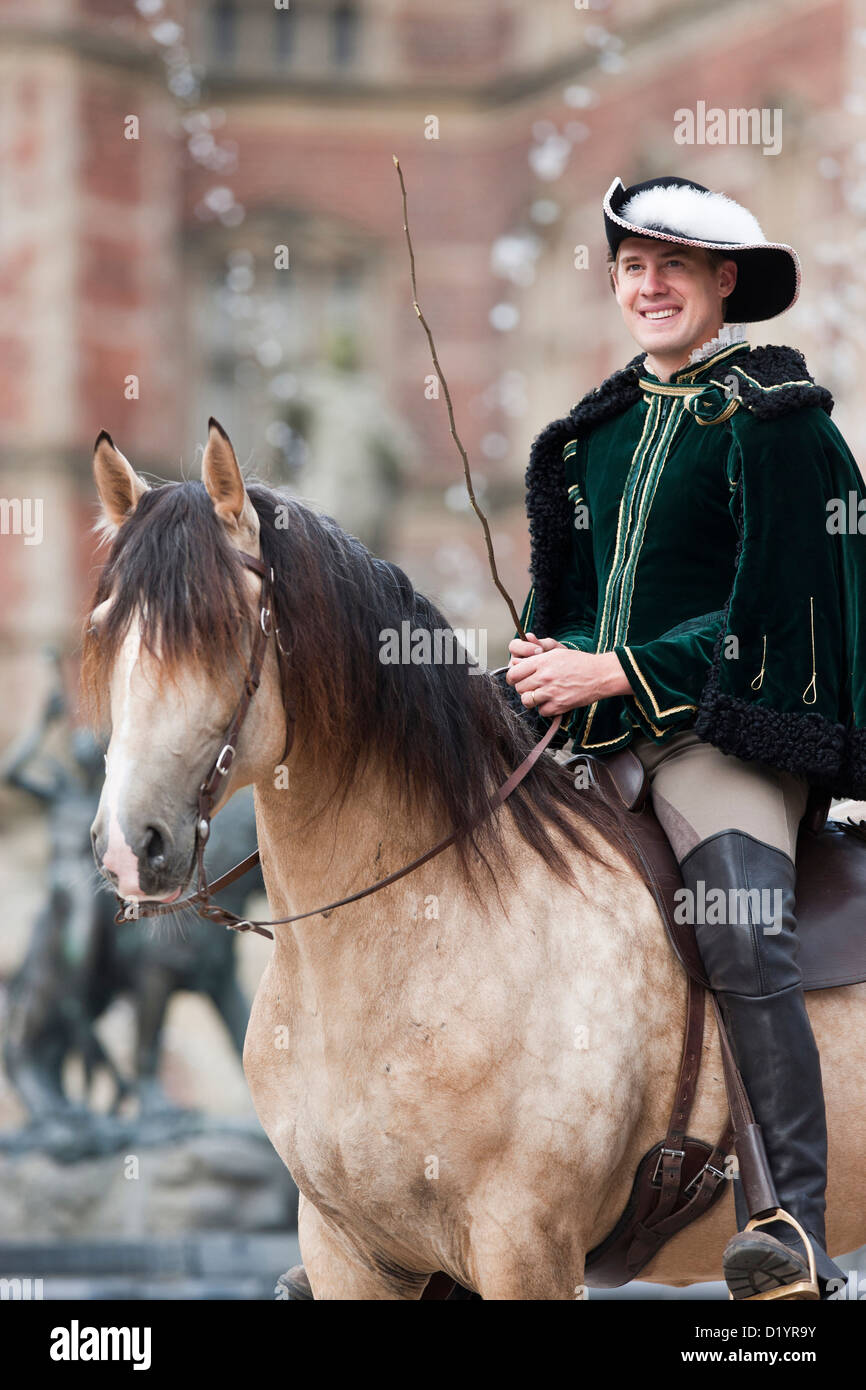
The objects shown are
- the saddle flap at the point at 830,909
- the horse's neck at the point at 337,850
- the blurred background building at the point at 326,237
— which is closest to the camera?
the horse's neck at the point at 337,850

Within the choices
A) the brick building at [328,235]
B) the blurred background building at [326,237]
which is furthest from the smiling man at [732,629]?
the blurred background building at [326,237]

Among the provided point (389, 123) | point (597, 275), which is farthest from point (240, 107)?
point (597, 275)

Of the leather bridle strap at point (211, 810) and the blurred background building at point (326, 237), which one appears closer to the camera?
the leather bridle strap at point (211, 810)

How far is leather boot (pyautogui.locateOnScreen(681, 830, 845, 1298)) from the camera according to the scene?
9.77ft

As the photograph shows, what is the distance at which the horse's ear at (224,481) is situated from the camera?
106 inches

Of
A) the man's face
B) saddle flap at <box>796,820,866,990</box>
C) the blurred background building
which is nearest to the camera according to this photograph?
saddle flap at <box>796,820,866,990</box>

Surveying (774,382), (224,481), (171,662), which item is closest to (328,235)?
(774,382)

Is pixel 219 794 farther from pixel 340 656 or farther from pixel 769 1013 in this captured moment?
pixel 769 1013

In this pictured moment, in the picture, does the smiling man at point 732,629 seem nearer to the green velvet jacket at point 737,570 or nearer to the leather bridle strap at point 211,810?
the green velvet jacket at point 737,570

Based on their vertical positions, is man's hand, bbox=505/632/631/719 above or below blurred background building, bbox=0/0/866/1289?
below

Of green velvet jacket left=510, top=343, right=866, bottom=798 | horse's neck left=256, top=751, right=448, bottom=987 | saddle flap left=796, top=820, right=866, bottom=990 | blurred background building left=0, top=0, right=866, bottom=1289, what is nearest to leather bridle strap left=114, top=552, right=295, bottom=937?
horse's neck left=256, top=751, right=448, bottom=987

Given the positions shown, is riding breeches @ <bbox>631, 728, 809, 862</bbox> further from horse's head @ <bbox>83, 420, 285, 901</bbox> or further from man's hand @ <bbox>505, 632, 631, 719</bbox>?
horse's head @ <bbox>83, 420, 285, 901</bbox>

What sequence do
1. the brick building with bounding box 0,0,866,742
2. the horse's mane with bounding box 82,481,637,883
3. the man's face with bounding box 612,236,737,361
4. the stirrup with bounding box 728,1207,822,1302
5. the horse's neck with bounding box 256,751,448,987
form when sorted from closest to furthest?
the horse's mane with bounding box 82,481,637,883 < the stirrup with bounding box 728,1207,822,1302 < the horse's neck with bounding box 256,751,448,987 < the man's face with bounding box 612,236,737,361 < the brick building with bounding box 0,0,866,742
